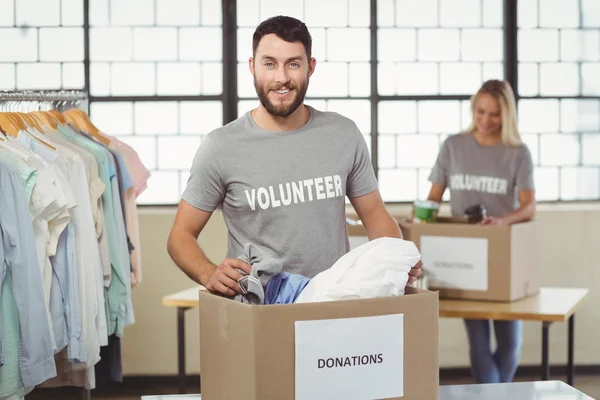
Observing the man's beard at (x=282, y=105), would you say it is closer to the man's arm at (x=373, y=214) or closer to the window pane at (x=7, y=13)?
the man's arm at (x=373, y=214)

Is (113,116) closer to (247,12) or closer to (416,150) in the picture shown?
(247,12)

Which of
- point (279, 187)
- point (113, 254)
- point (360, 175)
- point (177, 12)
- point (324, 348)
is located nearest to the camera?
point (324, 348)

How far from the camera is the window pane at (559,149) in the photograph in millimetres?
5570

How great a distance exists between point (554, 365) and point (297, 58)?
13.0 ft

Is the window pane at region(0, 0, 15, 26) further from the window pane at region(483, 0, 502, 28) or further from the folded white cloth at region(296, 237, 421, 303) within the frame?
the folded white cloth at region(296, 237, 421, 303)

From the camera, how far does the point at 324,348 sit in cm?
144

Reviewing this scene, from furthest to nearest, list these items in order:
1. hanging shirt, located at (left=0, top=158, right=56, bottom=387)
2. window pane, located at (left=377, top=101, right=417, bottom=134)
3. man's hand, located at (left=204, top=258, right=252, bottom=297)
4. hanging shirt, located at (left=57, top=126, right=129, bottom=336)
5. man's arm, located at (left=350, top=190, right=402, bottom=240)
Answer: window pane, located at (left=377, top=101, right=417, bottom=134)
hanging shirt, located at (left=57, top=126, right=129, bottom=336)
hanging shirt, located at (left=0, top=158, right=56, bottom=387)
man's arm, located at (left=350, top=190, right=402, bottom=240)
man's hand, located at (left=204, top=258, right=252, bottom=297)

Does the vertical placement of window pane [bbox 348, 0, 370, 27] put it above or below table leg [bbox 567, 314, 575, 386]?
above

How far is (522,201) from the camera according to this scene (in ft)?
13.3

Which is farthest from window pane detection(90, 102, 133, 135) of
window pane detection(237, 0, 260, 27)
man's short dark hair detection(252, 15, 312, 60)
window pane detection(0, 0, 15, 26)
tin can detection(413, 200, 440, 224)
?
man's short dark hair detection(252, 15, 312, 60)

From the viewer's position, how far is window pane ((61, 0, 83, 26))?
17.2ft

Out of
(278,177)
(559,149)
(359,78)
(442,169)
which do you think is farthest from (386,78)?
(278,177)

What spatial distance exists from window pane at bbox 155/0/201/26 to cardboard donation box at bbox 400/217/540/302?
2.18 m

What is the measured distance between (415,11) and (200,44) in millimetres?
1292
